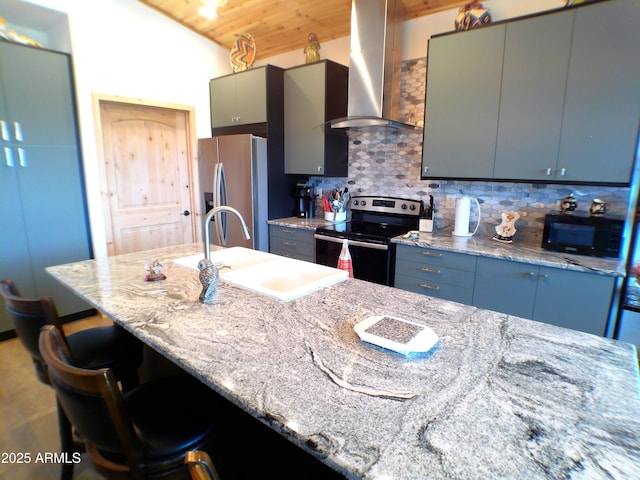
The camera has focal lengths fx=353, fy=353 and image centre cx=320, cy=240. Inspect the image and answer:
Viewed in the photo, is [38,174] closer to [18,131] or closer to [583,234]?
[18,131]

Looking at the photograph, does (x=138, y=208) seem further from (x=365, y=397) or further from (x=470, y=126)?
(x=365, y=397)

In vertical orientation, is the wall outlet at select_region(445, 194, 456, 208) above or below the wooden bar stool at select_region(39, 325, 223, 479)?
above

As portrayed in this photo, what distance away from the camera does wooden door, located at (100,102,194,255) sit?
353 cm

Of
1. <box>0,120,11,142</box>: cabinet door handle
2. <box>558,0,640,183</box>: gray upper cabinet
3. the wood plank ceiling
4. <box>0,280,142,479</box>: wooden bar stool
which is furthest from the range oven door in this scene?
<box>0,120,11,142</box>: cabinet door handle

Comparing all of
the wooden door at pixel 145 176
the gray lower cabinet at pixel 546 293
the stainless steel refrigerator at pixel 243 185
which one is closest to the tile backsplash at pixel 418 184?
the stainless steel refrigerator at pixel 243 185

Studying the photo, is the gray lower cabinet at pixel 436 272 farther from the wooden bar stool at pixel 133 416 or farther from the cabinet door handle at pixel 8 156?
the cabinet door handle at pixel 8 156

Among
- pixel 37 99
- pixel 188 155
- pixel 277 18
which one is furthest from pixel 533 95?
pixel 37 99

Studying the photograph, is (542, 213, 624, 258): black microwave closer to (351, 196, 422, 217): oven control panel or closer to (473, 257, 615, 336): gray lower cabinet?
(473, 257, 615, 336): gray lower cabinet

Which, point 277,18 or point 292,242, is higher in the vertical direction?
point 277,18

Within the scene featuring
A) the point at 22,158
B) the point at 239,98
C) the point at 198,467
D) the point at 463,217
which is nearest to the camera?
the point at 198,467

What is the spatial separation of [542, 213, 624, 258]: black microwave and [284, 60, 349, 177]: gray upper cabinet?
1.93 m

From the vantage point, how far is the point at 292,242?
11.3ft

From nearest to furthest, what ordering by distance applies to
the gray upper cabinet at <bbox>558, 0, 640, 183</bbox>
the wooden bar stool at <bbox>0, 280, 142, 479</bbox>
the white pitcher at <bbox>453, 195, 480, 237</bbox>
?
the wooden bar stool at <bbox>0, 280, 142, 479</bbox> → the gray upper cabinet at <bbox>558, 0, 640, 183</bbox> → the white pitcher at <bbox>453, 195, 480, 237</bbox>

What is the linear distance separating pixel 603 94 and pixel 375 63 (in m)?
1.57
